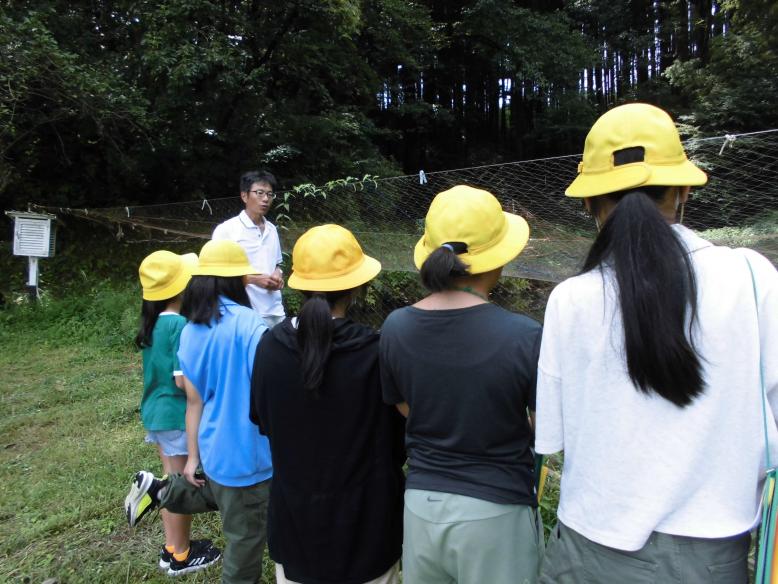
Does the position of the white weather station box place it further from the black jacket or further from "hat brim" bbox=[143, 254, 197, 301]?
the black jacket

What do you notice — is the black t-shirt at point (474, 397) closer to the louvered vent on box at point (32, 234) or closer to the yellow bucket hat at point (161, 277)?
the yellow bucket hat at point (161, 277)

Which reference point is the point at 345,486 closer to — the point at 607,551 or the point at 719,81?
the point at 607,551

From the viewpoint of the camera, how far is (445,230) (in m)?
1.17

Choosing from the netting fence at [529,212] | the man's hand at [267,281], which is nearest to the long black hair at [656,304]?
the netting fence at [529,212]

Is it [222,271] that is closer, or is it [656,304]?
[656,304]

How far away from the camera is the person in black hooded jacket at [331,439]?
134cm

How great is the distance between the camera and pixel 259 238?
130 inches

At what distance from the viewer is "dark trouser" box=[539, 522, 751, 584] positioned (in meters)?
0.87

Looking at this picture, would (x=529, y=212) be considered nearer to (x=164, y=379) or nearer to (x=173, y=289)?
(x=173, y=289)

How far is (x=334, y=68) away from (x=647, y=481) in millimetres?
10326

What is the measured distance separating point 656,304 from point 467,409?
1.42 ft

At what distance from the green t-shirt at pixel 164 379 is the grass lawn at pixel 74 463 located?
0.67 meters

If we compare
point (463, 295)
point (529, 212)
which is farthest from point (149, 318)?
point (529, 212)

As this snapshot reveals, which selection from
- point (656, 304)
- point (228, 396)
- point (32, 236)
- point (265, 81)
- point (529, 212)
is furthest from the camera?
point (265, 81)
